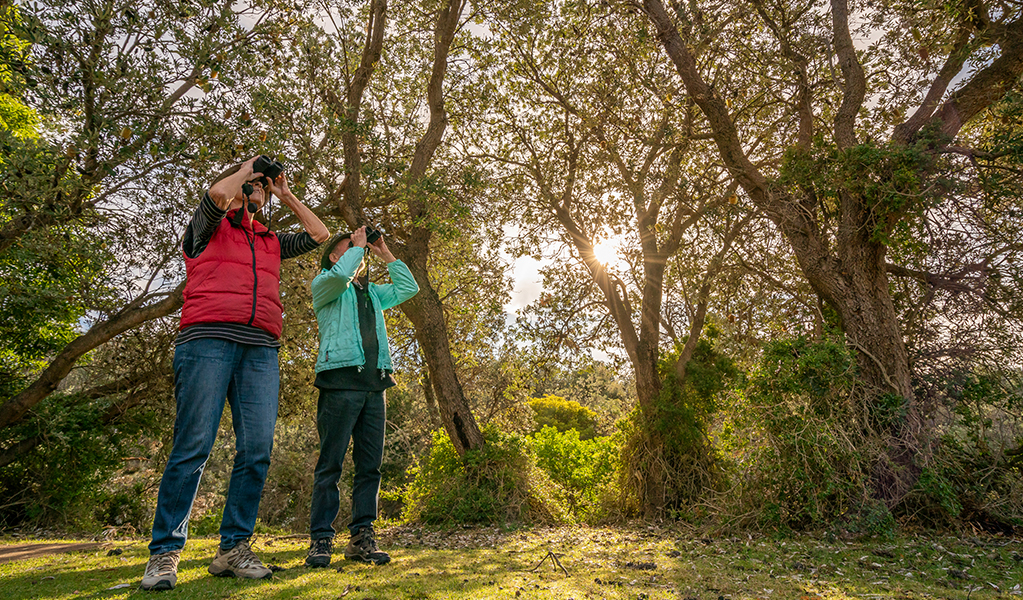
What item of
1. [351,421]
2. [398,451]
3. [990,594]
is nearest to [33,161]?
[351,421]

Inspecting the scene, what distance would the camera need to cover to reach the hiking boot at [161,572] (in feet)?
7.93

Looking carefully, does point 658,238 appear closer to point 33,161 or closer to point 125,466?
point 33,161

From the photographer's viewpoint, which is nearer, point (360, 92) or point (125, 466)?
point (360, 92)

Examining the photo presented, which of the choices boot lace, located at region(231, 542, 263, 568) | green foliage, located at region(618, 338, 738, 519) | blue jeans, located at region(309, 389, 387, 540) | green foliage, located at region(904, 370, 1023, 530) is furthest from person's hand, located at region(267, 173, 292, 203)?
green foliage, located at region(618, 338, 738, 519)

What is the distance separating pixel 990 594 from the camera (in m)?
2.71

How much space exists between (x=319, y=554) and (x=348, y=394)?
1.02 metres

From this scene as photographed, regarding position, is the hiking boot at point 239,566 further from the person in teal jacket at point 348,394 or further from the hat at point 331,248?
the hat at point 331,248

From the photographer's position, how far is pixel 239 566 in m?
2.79

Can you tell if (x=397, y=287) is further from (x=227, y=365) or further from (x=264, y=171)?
(x=227, y=365)

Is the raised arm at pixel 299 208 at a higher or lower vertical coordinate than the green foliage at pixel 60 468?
higher

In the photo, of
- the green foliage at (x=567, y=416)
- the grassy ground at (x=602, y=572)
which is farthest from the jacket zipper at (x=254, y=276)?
the green foliage at (x=567, y=416)

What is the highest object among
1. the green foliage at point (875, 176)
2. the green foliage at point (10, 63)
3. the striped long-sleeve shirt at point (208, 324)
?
the green foliage at point (10, 63)

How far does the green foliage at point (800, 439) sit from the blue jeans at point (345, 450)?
386 centimetres

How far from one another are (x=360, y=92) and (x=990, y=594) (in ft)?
26.3
